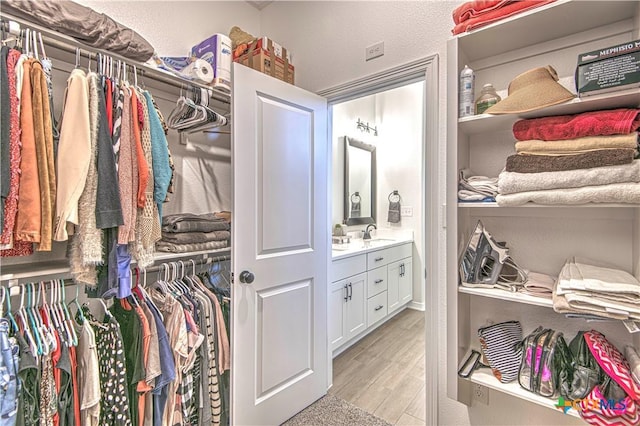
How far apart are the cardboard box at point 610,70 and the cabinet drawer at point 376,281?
235 centimetres

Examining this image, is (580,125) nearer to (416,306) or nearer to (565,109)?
(565,109)

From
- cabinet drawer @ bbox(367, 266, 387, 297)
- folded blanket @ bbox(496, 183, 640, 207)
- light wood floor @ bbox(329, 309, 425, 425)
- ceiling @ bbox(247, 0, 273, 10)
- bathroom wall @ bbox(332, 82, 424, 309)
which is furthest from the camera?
bathroom wall @ bbox(332, 82, 424, 309)

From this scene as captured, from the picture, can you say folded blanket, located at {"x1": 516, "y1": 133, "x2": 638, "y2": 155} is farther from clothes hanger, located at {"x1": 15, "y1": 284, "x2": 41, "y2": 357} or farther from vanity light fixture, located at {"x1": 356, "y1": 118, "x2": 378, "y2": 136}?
Result: vanity light fixture, located at {"x1": 356, "y1": 118, "x2": 378, "y2": 136}

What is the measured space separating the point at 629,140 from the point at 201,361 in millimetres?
2017

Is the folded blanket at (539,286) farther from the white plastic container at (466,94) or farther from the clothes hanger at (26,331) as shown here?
the clothes hanger at (26,331)

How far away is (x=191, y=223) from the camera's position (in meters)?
1.74

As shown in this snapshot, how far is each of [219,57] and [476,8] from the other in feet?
4.42

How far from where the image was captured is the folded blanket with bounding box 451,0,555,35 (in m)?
1.19

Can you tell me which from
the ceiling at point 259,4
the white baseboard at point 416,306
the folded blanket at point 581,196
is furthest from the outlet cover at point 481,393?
the ceiling at point 259,4

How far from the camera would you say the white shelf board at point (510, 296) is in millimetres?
Result: 1164

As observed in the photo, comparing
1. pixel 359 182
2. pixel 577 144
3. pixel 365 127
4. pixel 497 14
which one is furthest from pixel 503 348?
pixel 365 127

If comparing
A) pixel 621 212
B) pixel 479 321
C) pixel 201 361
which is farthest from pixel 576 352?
pixel 201 361

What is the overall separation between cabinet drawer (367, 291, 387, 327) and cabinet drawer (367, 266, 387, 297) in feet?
0.20

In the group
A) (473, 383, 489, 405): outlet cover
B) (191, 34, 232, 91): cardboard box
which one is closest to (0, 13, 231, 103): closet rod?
(191, 34, 232, 91): cardboard box
